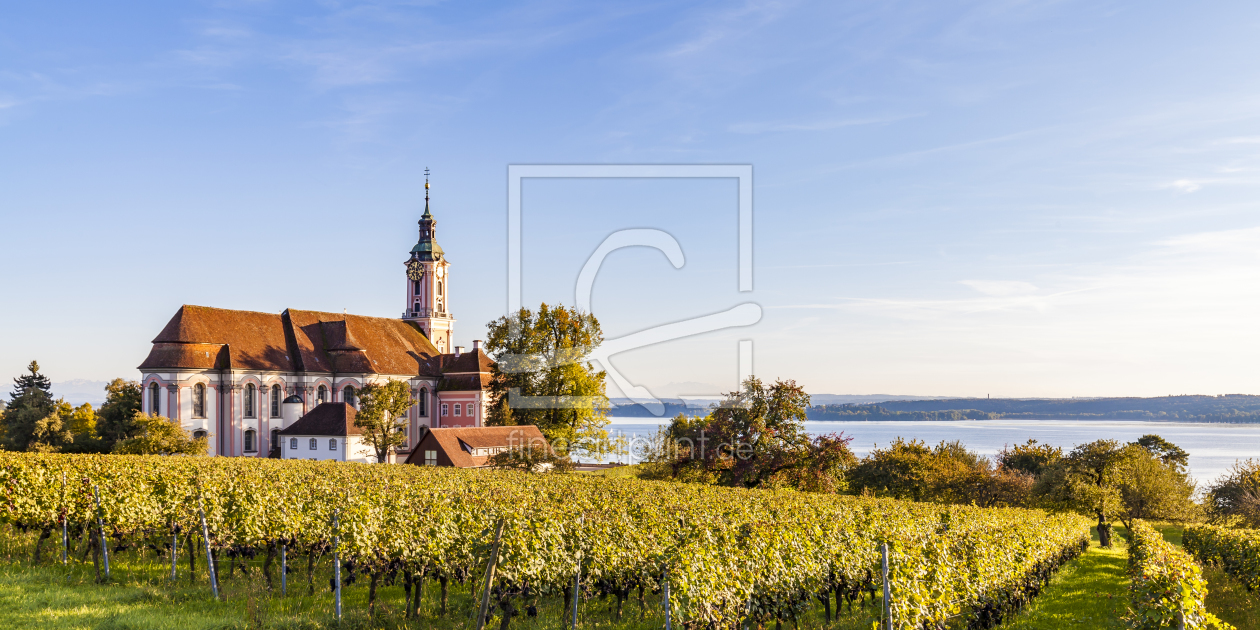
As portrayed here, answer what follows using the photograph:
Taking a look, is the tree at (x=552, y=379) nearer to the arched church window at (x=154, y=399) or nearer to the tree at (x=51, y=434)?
the arched church window at (x=154, y=399)

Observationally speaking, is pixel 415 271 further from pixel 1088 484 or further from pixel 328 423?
pixel 1088 484

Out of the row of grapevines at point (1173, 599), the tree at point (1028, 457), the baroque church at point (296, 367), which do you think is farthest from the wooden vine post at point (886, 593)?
the tree at point (1028, 457)

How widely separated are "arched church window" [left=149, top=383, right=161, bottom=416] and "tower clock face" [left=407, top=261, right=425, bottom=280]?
25204 mm

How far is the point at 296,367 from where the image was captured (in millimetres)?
57750

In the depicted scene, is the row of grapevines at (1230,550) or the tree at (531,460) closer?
the row of grapevines at (1230,550)

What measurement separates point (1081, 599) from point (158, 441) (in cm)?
4380

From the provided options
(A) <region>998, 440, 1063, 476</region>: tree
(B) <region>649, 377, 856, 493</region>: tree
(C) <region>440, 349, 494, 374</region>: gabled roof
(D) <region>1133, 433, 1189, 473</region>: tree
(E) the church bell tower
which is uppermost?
(E) the church bell tower

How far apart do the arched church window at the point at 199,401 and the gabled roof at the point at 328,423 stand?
5.21 m

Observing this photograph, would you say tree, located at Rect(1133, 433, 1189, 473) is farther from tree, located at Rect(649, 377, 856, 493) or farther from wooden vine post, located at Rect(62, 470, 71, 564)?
wooden vine post, located at Rect(62, 470, 71, 564)

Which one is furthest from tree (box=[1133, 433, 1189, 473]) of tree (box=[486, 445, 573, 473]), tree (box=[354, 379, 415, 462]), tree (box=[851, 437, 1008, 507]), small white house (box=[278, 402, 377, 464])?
small white house (box=[278, 402, 377, 464])

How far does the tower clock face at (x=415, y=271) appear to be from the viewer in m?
72.1

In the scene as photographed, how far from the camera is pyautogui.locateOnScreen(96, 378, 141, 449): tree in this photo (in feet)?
155

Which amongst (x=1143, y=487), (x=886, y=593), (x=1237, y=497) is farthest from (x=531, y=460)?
(x=1237, y=497)

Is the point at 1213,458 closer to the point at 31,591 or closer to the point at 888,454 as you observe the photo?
the point at 888,454
